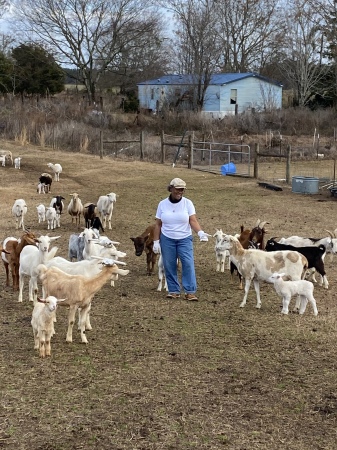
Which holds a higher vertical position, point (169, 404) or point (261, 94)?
point (261, 94)

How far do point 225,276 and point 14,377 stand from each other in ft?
18.0

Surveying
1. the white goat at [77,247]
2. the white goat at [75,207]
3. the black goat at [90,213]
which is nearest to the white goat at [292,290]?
the white goat at [77,247]

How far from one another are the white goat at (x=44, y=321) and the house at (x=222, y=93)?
48380 mm

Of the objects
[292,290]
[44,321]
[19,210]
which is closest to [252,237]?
[292,290]

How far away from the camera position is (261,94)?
5684 cm

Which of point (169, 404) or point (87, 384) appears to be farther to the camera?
point (87, 384)

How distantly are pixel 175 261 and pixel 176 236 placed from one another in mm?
415

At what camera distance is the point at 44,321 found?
22.8 ft

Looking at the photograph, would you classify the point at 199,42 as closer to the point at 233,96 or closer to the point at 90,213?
the point at 233,96

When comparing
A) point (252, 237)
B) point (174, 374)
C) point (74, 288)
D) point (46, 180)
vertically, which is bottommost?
point (174, 374)

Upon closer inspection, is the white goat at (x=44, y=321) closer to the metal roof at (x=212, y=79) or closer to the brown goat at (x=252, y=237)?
the brown goat at (x=252, y=237)

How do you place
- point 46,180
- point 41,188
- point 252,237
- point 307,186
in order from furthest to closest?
point 307,186 → point 41,188 → point 46,180 → point 252,237

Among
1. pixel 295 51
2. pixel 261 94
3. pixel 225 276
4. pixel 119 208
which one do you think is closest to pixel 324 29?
pixel 295 51

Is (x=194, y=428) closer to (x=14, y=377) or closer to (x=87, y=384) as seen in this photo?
A: (x=87, y=384)
